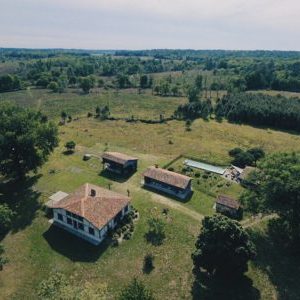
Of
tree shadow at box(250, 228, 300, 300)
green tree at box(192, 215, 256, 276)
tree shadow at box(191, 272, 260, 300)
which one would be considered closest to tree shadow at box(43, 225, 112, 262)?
green tree at box(192, 215, 256, 276)

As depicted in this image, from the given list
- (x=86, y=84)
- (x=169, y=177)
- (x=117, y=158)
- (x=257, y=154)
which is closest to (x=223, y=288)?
(x=169, y=177)

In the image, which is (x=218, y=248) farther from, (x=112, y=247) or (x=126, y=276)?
(x=112, y=247)

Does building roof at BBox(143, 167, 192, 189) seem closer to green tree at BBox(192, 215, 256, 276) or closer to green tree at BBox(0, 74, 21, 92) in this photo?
green tree at BBox(192, 215, 256, 276)

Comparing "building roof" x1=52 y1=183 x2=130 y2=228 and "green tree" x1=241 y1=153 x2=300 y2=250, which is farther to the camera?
"building roof" x1=52 y1=183 x2=130 y2=228

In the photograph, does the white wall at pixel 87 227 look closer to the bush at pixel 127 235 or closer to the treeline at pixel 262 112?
the bush at pixel 127 235

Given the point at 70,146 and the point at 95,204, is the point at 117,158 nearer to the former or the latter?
the point at 70,146

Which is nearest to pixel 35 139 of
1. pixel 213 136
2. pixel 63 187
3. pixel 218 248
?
pixel 63 187
